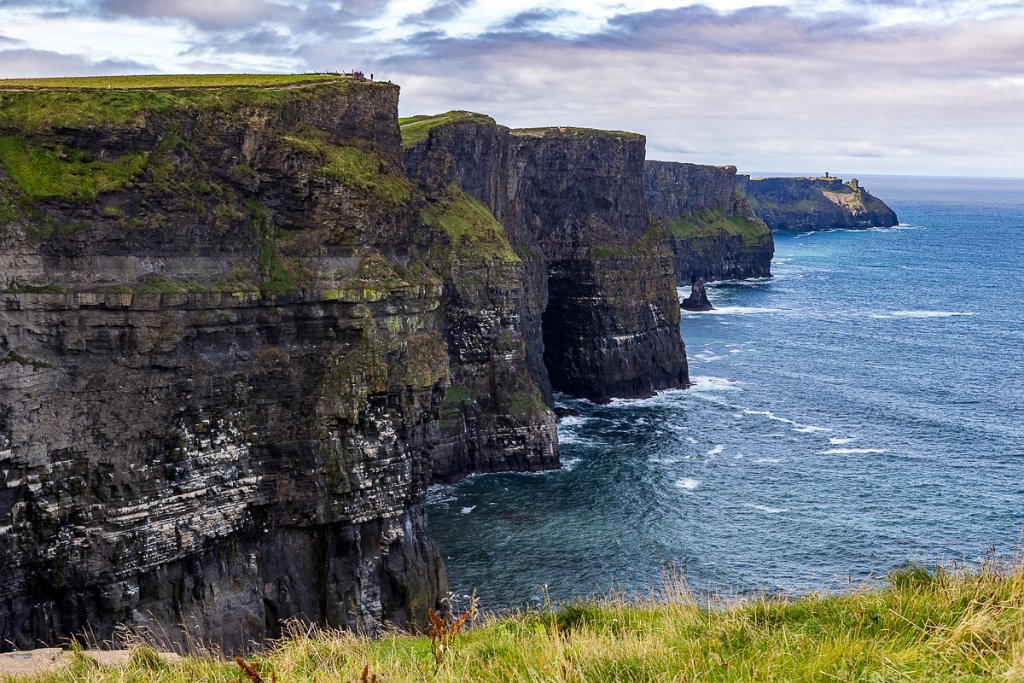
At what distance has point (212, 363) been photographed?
1700 inches

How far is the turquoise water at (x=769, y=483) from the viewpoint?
5806 centimetres

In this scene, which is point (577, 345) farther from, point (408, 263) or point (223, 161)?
point (223, 161)

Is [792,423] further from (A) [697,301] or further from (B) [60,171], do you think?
(A) [697,301]

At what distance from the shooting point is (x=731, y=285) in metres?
195

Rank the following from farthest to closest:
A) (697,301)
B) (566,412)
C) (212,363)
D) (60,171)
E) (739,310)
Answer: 1. (697,301)
2. (739,310)
3. (566,412)
4. (212,363)
5. (60,171)

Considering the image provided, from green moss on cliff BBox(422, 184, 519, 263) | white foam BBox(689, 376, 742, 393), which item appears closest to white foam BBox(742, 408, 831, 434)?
white foam BBox(689, 376, 742, 393)

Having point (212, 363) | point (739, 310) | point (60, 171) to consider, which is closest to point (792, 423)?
point (212, 363)

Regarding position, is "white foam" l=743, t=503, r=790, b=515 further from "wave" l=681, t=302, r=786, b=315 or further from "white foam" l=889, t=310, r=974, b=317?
"white foam" l=889, t=310, r=974, b=317

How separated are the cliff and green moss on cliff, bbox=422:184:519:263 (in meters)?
23.1

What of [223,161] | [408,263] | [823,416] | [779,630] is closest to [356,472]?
[408,263]

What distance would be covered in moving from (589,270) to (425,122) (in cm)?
2709

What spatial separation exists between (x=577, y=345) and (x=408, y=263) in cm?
5330

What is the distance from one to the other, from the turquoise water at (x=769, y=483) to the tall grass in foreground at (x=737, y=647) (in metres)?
15.2

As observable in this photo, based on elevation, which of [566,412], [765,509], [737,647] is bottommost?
[765,509]
